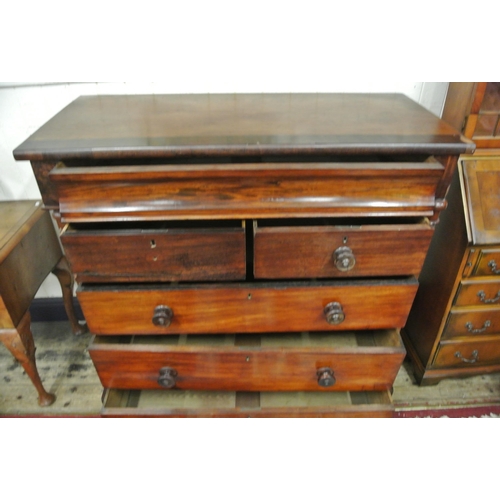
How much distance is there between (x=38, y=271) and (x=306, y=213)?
95 cm

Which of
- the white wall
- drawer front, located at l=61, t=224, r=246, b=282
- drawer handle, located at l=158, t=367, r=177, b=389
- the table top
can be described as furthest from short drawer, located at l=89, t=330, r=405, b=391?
the white wall

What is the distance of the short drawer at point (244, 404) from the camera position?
0.97 m

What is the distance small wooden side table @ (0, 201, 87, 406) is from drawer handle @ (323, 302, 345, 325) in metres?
0.89

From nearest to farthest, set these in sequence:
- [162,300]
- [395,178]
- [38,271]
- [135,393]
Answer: [395,178] < [162,300] < [135,393] < [38,271]

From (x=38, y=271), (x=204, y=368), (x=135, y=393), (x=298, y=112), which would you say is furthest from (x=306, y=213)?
(x=38, y=271)

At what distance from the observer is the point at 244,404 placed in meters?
1.04

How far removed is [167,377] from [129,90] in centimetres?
85

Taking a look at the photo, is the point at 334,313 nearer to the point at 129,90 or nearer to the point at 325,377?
the point at 325,377

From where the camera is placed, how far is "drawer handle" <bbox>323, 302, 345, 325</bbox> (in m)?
0.87

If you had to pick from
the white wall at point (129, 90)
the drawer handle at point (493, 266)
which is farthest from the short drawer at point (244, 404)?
the white wall at point (129, 90)

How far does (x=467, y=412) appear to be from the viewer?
131cm

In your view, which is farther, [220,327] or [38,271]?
[38,271]

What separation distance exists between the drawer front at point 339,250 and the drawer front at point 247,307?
0.13 ft

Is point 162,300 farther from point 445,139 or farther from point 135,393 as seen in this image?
point 445,139
